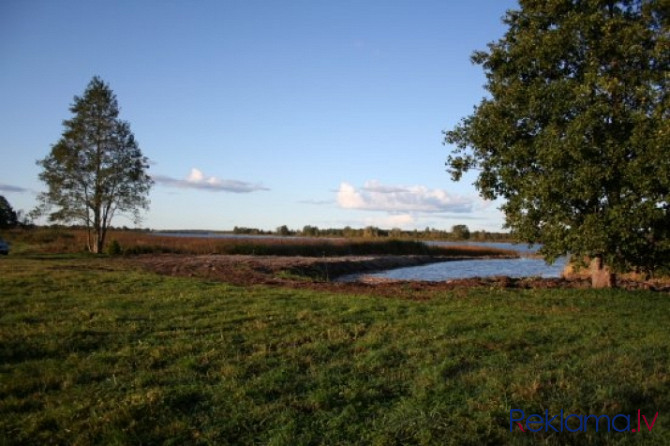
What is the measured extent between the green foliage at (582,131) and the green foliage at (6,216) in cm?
6974

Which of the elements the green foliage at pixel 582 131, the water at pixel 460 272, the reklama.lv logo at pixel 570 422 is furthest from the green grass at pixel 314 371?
the water at pixel 460 272

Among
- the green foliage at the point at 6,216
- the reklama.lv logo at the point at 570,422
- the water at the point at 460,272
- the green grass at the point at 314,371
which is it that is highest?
the green foliage at the point at 6,216

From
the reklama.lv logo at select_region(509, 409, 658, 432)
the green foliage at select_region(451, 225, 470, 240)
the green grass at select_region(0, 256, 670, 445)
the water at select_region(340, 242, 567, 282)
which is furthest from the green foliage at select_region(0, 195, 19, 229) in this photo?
the green foliage at select_region(451, 225, 470, 240)

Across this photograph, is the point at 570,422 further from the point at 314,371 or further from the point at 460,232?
the point at 460,232

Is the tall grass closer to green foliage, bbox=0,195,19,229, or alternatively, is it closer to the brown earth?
the brown earth

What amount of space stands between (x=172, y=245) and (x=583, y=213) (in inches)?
1570

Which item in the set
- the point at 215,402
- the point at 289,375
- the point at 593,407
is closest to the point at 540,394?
the point at 593,407

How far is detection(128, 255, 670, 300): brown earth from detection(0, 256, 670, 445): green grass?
6212 millimetres

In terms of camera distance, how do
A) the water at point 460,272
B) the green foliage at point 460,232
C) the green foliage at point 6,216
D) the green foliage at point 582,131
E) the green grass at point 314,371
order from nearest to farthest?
the green grass at point 314,371, the green foliage at point 582,131, the water at point 460,272, the green foliage at point 6,216, the green foliage at point 460,232

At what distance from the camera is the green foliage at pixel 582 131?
51.4ft

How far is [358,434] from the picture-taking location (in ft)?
19.0

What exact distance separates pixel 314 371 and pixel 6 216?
3088 inches

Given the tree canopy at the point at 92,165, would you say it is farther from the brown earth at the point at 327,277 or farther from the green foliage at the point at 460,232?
the green foliage at the point at 460,232

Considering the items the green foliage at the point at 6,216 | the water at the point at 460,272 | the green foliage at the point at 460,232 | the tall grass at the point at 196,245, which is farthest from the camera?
the green foliage at the point at 460,232
